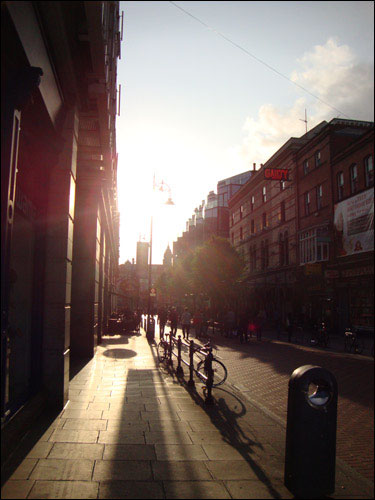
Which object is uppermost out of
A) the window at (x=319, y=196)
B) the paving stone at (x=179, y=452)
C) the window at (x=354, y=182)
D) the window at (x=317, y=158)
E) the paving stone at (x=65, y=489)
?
the window at (x=317, y=158)

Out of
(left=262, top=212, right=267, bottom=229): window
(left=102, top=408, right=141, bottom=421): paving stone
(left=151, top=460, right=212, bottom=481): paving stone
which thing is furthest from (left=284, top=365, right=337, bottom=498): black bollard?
(left=262, top=212, right=267, bottom=229): window

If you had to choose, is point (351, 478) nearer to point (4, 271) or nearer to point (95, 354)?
point (4, 271)

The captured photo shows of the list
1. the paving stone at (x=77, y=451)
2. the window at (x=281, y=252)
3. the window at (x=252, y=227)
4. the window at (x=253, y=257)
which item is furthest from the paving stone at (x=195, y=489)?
the window at (x=252, y=227)

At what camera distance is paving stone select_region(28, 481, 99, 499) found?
11.5 feet

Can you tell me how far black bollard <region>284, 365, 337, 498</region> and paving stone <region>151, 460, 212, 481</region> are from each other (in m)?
0.85

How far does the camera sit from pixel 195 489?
377 cm

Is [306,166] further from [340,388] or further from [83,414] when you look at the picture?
[340,388]

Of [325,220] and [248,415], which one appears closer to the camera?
[248,415]

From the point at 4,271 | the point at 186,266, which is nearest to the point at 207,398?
the point at 4,271

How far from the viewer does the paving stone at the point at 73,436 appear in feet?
16.9

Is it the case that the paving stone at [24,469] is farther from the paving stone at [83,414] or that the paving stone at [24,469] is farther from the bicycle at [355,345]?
the bicycle at [355,345]

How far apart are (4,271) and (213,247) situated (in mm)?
33119

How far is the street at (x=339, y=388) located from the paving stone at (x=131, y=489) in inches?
67.4

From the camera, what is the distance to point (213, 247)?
1447 inches
